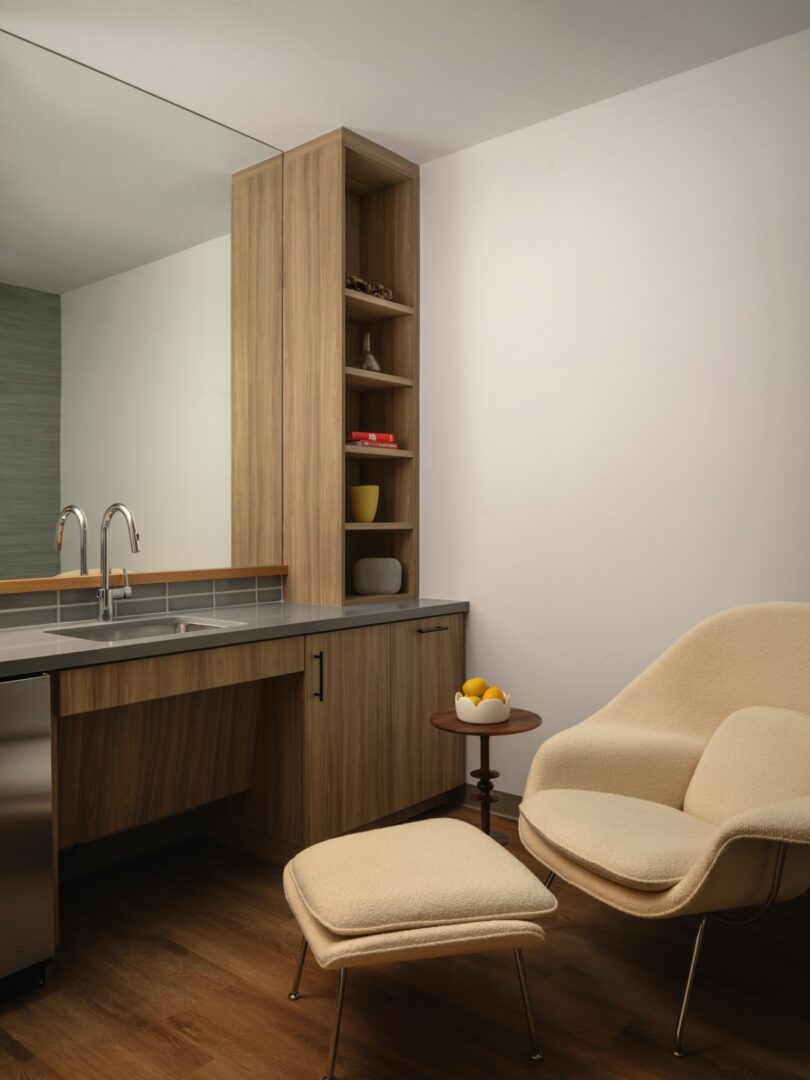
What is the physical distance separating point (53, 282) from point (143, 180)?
534mm

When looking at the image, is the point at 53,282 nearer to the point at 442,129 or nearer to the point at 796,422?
the point at 442,129

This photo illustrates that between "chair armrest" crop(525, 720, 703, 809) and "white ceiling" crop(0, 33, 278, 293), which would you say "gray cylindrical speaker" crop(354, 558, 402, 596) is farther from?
"white ceiling" crop(0, 33, 278, 293)

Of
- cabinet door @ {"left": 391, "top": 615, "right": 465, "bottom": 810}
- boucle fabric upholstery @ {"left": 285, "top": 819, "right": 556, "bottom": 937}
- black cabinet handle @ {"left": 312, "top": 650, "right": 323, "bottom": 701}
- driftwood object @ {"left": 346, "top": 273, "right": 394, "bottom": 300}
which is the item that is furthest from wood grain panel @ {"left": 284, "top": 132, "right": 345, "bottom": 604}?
boucle fabric upholstery @ {"left": 285, "top": 819, "right": 556, "bottom": 937}

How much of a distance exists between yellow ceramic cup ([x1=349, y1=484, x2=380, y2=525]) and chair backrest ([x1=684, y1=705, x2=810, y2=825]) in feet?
4.99

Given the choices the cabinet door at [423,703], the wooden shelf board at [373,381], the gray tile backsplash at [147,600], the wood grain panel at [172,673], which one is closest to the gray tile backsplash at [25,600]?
the gray tile backsplash at [147,600]

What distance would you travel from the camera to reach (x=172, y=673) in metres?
2.18

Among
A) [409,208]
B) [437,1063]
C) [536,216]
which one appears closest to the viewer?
[437,1063]

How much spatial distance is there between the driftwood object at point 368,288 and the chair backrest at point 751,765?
199cm

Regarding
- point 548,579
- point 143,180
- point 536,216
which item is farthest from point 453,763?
point 143,180

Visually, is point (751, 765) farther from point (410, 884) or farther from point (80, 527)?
point (80, 527)

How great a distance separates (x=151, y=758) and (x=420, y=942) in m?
1.27

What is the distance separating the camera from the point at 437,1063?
167 centimetres

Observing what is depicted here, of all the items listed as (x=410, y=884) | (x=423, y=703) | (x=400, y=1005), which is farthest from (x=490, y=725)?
(x=410, y=884)

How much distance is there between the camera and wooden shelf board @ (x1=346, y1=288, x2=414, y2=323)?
309 cm
